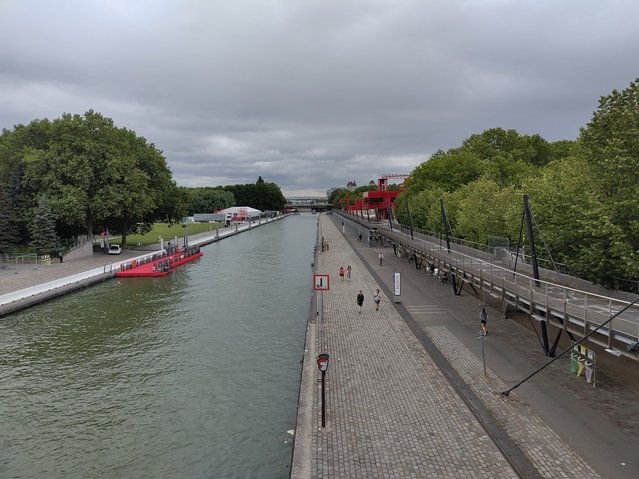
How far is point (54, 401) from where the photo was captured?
552 inches

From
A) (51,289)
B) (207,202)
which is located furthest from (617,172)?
(207,202)

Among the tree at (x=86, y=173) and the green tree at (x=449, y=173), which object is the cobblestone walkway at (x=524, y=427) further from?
the green tree at (x=449, y=173)

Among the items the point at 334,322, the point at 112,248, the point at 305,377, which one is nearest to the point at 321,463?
the point at 305,377

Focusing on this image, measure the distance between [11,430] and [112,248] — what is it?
38.0 meters

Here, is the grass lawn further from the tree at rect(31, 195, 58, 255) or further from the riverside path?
the riverside path

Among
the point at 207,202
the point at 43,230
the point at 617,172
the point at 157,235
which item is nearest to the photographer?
the point at 617,172

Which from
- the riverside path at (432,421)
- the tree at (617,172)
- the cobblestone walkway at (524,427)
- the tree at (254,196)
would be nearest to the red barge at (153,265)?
the riverside path at (432,421)

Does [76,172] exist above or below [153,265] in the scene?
above

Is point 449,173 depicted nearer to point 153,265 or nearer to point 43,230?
point 153,265

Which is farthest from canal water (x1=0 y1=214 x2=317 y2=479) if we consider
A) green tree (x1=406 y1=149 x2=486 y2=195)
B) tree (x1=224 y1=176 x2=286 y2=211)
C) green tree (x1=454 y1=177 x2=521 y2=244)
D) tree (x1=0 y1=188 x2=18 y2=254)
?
tree (x1=224 y1=176 x2=286 y2=211)

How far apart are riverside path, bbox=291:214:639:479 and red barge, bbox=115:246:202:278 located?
74.2 ft

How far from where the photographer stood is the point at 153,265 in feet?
127

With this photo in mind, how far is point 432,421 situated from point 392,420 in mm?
988

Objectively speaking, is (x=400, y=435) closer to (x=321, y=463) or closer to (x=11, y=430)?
(x=321, y=463)
